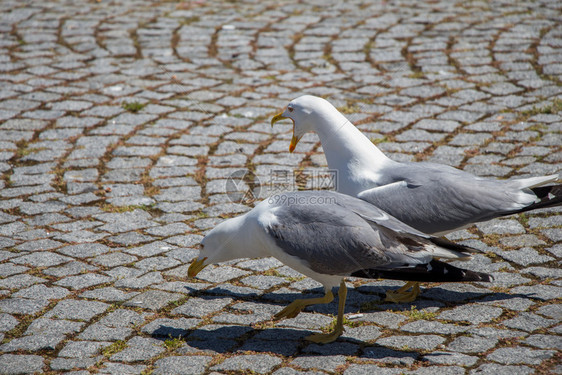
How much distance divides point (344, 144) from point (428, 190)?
683mm

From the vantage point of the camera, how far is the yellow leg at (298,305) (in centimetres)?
396

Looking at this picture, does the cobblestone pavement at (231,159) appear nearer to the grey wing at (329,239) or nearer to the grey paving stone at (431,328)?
the grey paving stone at (431,328)

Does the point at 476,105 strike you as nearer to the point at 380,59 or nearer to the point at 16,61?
the point at 380,59

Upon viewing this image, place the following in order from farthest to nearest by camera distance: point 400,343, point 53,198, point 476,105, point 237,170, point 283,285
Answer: point 476,105
point 237,170
point 53,198
point 283,285
point 400,343

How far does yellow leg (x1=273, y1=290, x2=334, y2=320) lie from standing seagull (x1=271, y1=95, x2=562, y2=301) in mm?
582

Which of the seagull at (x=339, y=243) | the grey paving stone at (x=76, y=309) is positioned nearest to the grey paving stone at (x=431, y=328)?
the seagull at (x=339, y=243)

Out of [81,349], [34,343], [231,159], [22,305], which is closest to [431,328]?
[81,349]

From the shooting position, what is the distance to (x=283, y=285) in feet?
14.8

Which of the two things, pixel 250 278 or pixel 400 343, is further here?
pixel 250 278

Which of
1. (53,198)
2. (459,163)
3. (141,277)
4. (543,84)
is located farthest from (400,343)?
(543,84)

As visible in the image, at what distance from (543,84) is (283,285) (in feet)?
15.5

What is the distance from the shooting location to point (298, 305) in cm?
Answer: 396

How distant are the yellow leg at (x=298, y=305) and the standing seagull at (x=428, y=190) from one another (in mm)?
582

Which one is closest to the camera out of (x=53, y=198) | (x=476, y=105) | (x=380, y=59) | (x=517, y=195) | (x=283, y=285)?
(x=517, y=195)
